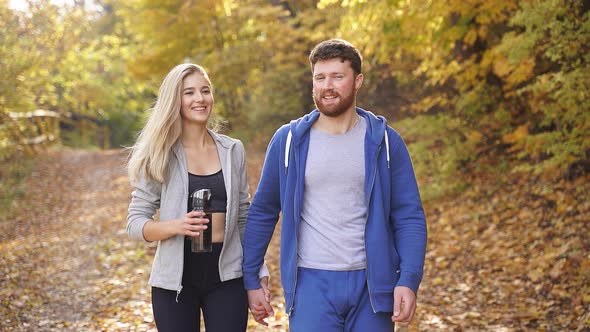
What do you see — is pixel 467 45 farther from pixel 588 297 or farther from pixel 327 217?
pixel 327 217

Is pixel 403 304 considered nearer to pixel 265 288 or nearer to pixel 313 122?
pixel 265 288

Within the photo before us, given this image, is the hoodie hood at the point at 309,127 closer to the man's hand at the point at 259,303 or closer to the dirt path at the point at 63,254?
the man's hand at the point at 259,303

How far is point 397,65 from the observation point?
45.2 feet

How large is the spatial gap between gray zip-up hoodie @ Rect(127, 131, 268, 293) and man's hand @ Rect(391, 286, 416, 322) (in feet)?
2.62

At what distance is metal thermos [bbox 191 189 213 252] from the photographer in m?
3.59

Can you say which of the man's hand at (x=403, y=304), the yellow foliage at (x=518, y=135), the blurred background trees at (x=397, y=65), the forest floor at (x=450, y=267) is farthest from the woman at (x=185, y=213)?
the yellow foliage at (x=518, y=135)

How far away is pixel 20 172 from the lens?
59.3ft

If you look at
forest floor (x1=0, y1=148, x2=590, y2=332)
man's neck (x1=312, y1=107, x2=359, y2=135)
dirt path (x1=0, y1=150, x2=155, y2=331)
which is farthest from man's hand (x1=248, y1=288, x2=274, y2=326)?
dirt path (x1=0, y1=150, x2=155, y2=331)

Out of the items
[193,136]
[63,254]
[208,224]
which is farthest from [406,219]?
[63,254]

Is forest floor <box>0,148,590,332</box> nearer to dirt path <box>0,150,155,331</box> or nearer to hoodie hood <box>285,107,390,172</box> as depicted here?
dirt path <box>0,150,155,331</box>

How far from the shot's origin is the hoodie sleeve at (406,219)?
340 centimetres

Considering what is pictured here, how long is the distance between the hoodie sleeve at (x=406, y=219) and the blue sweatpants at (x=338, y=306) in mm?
202

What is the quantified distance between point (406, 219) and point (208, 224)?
3.38ft

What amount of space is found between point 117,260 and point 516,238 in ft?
18.4
